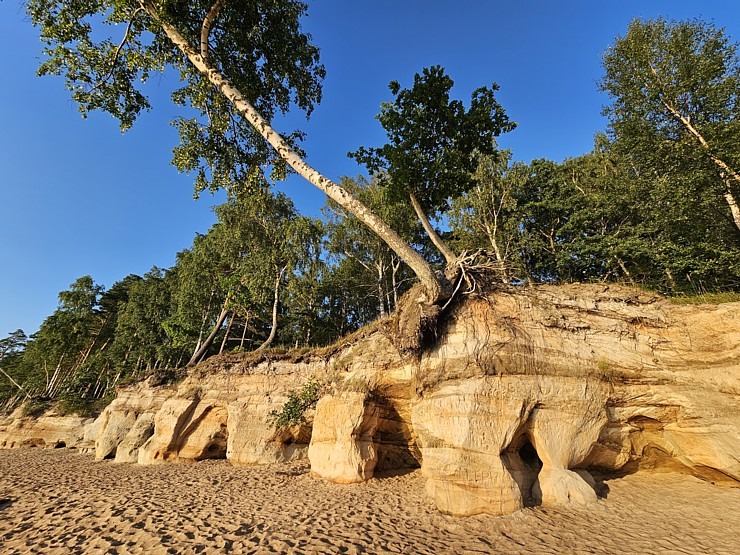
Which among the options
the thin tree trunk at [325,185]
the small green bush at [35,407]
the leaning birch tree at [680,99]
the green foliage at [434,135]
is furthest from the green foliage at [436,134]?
the small green bush at [35,407]

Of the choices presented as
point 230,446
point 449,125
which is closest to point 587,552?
point 449,125

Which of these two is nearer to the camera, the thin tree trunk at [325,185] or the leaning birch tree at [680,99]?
the thin tree trunk at [325,185]

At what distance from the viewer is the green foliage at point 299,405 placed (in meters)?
12.9

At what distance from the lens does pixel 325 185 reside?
358 inches

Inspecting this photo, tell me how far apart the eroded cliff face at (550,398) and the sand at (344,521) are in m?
0.62

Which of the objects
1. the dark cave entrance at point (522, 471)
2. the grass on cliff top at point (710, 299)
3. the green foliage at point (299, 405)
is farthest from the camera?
the green foliage at point (299, 405)

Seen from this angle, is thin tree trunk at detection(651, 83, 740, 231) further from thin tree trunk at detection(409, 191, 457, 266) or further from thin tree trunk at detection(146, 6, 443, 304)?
thin tree trunk at detection(146, 6, 443, 304)

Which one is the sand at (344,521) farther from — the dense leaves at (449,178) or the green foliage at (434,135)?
the green foliage at (434,135)

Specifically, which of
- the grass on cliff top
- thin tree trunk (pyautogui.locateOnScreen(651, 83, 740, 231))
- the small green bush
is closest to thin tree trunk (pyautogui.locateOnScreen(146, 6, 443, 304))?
the grass on cliff top

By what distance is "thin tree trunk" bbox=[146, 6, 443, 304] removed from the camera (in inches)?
339

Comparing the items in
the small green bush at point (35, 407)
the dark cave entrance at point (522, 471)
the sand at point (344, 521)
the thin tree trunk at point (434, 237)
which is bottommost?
the sand at point (344, 521)

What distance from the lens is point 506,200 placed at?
824 inches

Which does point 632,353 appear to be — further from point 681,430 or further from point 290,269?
point 290,269

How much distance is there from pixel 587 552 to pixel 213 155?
15767 mm
